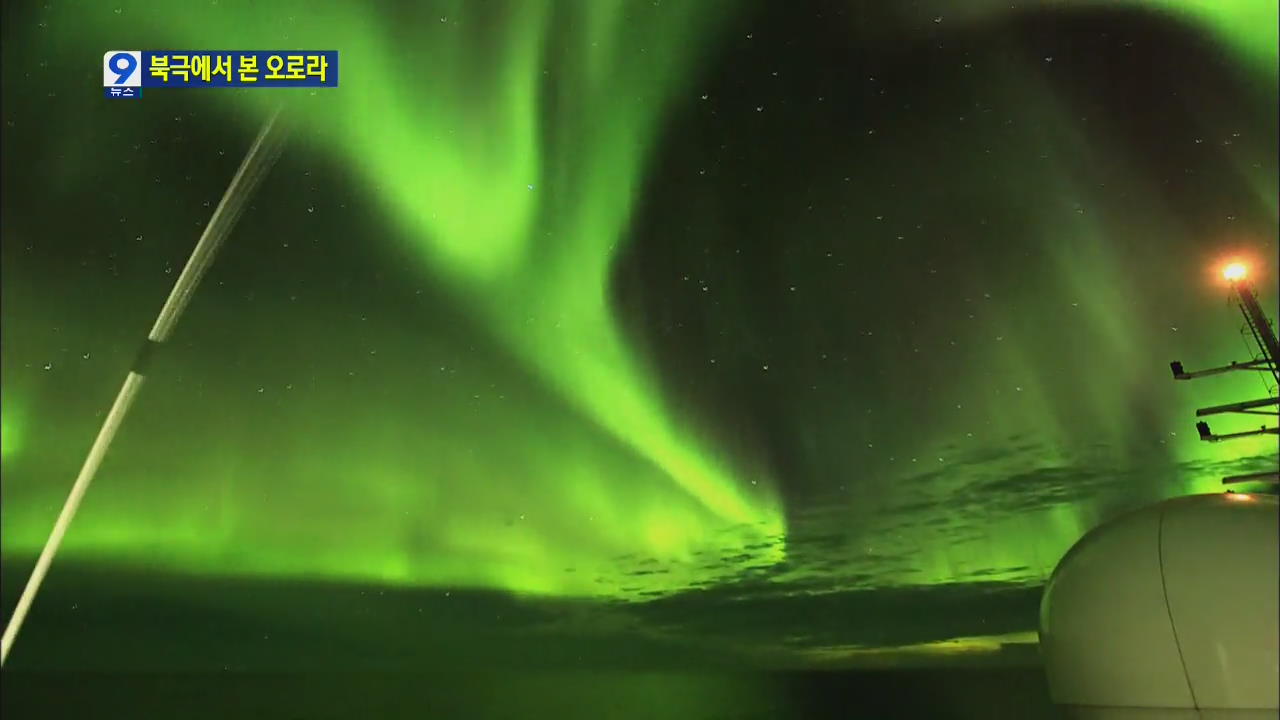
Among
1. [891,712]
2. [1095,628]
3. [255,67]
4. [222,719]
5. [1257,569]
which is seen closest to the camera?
[1257,569]

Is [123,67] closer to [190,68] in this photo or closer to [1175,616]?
[190,68]

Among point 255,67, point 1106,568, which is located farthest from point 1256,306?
point 255,67

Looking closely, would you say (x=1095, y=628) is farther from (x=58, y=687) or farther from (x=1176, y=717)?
(x=58, y=687)

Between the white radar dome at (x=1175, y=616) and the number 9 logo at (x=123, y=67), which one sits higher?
the number 9 logo at (x=123, y=67)

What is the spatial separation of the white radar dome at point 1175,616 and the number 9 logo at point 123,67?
55.4 ft

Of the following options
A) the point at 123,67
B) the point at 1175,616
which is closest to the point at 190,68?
the point at 123,67

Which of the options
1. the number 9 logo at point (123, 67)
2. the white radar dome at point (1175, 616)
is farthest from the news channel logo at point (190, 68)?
the white radar dome at point (1175, 616)

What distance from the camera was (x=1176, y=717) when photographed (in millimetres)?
8305

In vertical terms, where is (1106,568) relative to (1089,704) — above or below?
above

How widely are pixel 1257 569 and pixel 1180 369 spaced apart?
5344mm

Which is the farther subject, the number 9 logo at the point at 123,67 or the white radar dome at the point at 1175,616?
the number 9 logo at the point at 123,67

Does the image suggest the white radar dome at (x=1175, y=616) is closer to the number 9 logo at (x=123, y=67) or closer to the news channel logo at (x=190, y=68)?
the news channel logo at (x=190, y=68)

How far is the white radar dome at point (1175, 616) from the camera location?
7.96 meters

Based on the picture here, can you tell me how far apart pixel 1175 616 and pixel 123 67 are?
58.1 ft
